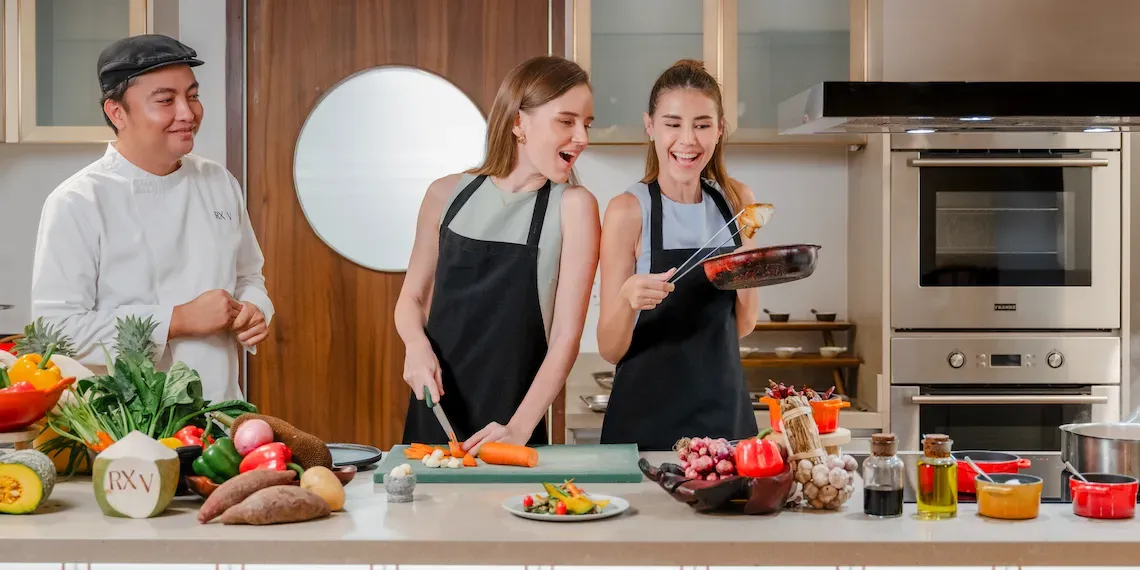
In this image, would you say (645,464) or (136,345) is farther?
(136,345)

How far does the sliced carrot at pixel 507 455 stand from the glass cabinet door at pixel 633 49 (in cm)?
204

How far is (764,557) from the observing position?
1.60 metres

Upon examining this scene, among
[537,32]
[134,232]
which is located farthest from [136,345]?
[537,32]

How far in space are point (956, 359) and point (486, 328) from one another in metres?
1.81

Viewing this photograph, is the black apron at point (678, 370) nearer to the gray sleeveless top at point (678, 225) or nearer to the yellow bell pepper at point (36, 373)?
the gray sleeveless top at point (678, 225)

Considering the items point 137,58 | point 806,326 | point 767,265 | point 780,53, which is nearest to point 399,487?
point 767,265

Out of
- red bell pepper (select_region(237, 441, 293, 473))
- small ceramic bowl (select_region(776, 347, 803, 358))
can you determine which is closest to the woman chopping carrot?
red bell pepper (select_region(237, 441, 293, 473))

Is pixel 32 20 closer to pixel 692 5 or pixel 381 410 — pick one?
pixel 381 410

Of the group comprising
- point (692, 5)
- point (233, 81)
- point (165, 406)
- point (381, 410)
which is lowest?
point (381, 410)

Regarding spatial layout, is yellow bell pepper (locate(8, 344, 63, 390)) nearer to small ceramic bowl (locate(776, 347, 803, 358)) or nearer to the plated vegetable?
the plated vegetable

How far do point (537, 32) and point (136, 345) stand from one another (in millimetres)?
2312

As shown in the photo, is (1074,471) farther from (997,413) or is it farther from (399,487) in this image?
(997,413)

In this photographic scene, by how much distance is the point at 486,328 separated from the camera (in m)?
2.70

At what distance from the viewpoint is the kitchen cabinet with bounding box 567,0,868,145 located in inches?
155
